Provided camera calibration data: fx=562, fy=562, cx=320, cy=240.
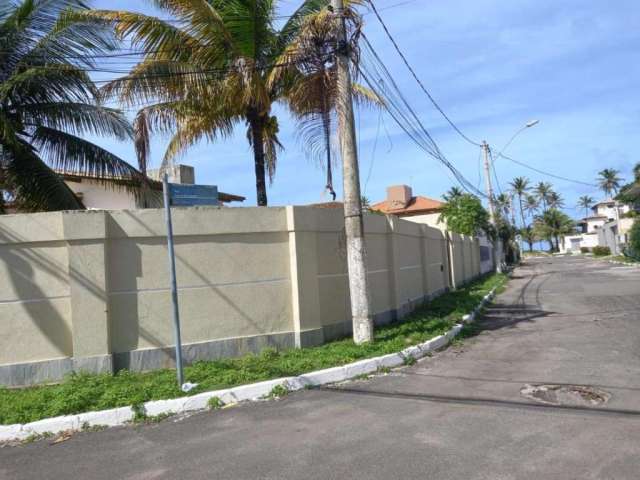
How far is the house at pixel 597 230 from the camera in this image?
61.0 metres

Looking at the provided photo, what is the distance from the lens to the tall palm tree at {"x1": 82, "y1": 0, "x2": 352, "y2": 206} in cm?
1004

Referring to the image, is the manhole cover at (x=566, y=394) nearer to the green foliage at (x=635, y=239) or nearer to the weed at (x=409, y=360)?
the weed at (x=409, y=360)

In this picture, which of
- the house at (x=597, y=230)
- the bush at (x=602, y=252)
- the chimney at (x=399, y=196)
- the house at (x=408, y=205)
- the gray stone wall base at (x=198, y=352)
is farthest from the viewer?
the house at (x=597, y=230)

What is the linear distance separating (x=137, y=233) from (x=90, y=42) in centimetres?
425

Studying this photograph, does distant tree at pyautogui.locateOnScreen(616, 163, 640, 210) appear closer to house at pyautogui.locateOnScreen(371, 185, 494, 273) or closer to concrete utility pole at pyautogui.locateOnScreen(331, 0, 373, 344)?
house at pyautogui.locateOnScreen(371, 185, 494, 273)

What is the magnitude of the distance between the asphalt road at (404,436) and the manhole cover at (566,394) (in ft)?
0.22

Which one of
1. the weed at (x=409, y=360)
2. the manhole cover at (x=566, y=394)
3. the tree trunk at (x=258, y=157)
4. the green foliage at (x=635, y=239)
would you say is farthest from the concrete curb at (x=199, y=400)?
the green foliage at (x=635, y=239)

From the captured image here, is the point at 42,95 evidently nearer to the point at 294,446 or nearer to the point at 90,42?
the point at 90,42

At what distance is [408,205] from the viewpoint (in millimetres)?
42594

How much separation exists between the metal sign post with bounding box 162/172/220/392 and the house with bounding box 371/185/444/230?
103 ft

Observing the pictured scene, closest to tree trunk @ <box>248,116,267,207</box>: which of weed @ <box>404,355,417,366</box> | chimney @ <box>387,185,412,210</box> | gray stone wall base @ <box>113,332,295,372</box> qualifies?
gray stone wall base @ <box>113,332,295,372</box>

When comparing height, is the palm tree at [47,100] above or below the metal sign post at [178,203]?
above

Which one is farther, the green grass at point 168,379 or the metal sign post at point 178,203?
the metal sign post at point 178,203

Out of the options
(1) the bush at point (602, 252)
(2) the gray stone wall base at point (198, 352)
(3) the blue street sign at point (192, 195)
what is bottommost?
(2) the gray stone wall base at point (198, 352)
